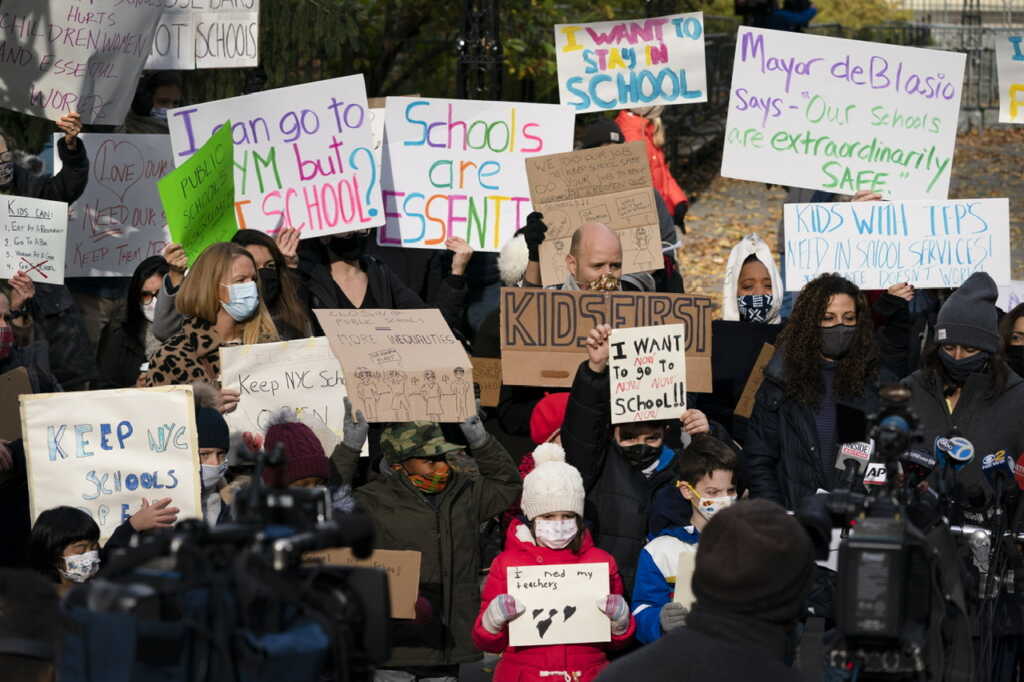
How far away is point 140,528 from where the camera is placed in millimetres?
5973

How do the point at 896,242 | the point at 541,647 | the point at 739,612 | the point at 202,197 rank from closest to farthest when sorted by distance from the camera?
1. the point at 739,612
2. the point at 541,647
3. the point at 202,197
4. the point at 896,242

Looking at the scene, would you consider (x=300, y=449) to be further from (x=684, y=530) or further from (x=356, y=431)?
(x=684, y=530)

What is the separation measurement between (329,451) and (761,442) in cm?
173

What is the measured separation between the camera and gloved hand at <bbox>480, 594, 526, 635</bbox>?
5676 millimetres

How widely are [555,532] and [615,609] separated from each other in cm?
37

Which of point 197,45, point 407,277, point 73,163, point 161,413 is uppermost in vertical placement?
point 197,45

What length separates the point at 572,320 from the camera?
22.6 ft

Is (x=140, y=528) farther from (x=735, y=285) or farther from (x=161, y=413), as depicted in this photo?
(x=735, y=285)

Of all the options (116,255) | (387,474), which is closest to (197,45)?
(116,255)

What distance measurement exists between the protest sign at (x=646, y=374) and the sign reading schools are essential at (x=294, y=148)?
228cm

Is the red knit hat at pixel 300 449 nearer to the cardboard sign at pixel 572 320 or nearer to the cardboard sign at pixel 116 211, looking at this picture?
the cardboard sign at pixel 572 320

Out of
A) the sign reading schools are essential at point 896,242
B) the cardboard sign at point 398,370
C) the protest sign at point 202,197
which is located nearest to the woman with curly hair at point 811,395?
the cardboard sign at point 398,370

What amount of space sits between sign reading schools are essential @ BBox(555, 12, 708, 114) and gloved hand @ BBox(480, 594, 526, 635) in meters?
4.23

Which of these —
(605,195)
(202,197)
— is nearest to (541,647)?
(605,195)
